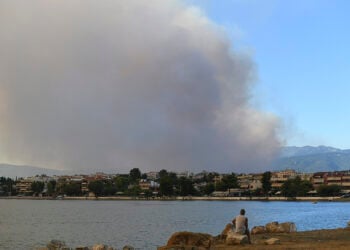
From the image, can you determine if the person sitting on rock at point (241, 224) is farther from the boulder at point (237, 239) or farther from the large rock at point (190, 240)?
the large rock at point (190, 240)

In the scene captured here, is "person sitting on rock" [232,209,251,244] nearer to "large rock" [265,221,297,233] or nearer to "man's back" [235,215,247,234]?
"man's back" [235,215,247,234]

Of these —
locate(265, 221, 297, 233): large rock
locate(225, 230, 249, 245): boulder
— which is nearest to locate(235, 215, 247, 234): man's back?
locate(225, 230, 249, 245): boulder

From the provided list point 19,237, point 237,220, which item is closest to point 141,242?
point 19,237

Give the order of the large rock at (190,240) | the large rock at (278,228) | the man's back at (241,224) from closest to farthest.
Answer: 1. the large rock at (190,240)
2. the man's back at (241,224)
3. the large rock at (278,228)

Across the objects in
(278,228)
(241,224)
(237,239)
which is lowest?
(278,228)

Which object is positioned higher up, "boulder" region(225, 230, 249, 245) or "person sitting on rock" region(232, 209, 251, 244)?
"person sitting on rock" region(232, 209, 251, 244)

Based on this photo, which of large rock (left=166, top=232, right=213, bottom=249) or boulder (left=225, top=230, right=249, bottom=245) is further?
boulder (left=225, top=230, right=249, bottom=245)

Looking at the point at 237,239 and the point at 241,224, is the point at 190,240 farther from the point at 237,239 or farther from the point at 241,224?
the point at 241,224

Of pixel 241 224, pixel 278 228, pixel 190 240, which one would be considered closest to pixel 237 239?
pixel 241 224

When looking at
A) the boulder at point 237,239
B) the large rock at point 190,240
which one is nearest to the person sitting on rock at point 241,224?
the boulder at point 237,239

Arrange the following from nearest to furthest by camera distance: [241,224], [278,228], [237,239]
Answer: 1. [241,224]
2. [237,239]
3. [278,228]

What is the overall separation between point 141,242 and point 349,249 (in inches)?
1130

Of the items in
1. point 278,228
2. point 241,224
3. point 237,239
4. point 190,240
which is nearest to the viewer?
point 190,240

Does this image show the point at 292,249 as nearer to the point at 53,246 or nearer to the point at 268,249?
the point at 268,249
